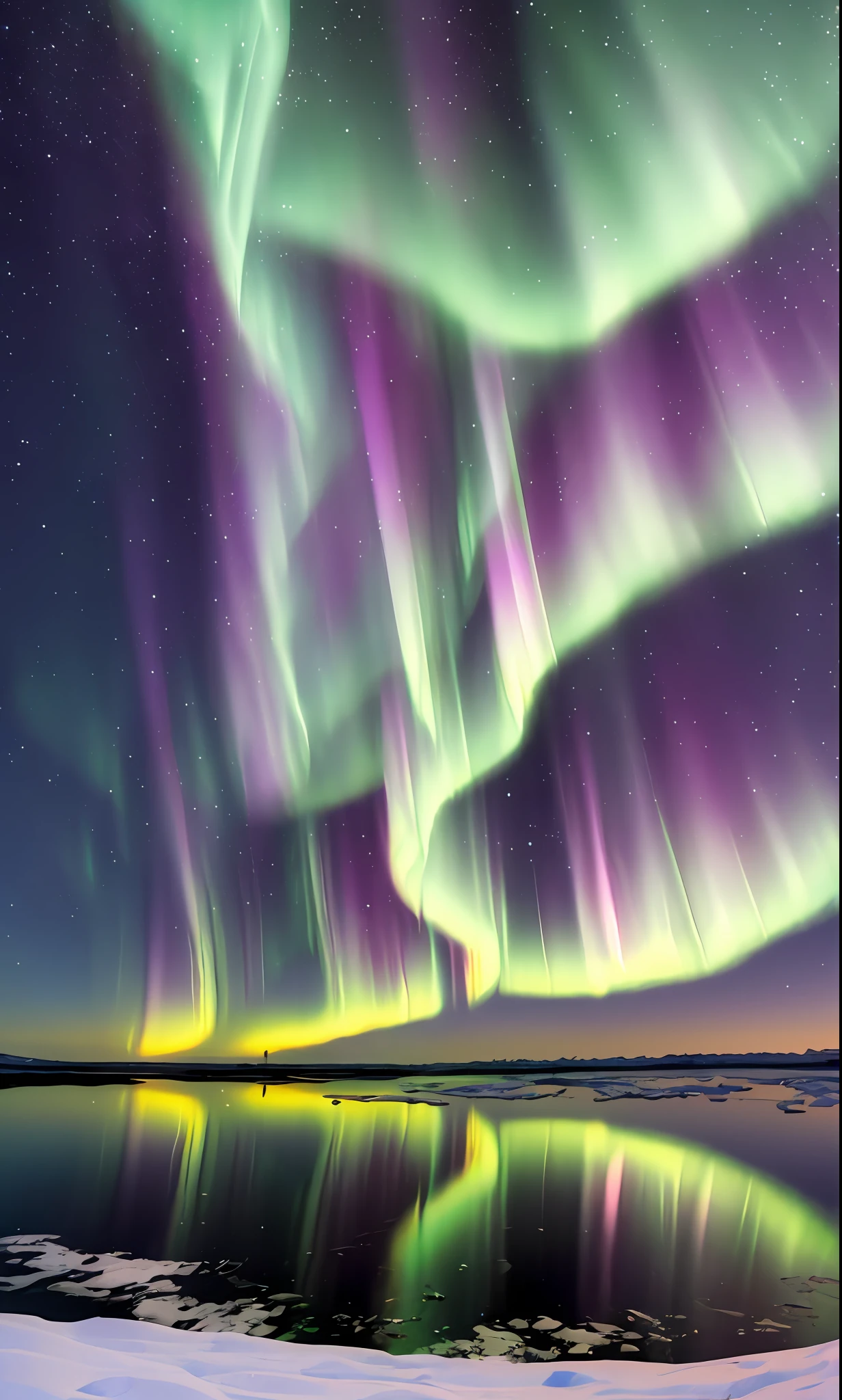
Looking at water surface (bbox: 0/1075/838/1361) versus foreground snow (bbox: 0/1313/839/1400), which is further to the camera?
water surface (bbox: 0/1075/838/1361)

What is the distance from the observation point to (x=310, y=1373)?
2586 mm

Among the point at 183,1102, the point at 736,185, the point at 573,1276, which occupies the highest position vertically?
the point at 736,185

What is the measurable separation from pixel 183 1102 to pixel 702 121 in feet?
51.7

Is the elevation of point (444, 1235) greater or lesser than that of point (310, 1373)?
lesser

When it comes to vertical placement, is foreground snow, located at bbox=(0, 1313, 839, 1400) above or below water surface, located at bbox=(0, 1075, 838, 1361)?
above

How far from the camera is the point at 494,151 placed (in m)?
5.50

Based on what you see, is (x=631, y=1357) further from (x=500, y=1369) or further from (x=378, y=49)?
(x=378, y=49)

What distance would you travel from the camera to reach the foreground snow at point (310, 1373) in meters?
2.41

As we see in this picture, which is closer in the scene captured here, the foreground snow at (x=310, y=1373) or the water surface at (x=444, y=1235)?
the foreground snow at (x=310, y=1373)

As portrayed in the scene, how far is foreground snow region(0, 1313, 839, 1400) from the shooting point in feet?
7.90

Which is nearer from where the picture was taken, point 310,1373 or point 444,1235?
point 310,1373

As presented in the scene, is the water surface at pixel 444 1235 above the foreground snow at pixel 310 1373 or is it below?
below

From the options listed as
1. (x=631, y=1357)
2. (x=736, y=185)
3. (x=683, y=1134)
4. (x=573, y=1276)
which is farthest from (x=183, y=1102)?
(x=736, y=185)

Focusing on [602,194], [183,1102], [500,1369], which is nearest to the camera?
[500,1369]
